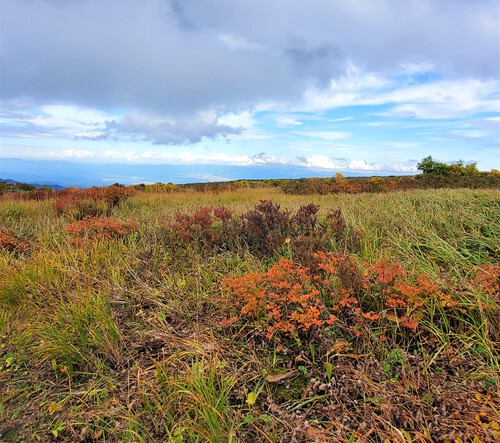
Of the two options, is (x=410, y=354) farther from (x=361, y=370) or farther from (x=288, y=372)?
(x=288, y=372)

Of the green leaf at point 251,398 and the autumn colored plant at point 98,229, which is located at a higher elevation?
the autumn colored plant at point 98,229

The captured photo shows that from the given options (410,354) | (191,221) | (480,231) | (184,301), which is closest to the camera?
(410,354)

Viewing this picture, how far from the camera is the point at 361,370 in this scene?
236 cm

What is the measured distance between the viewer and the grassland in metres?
2.10

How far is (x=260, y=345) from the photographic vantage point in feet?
8.99

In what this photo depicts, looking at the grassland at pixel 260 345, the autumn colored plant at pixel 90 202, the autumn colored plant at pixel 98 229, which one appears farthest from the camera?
the autumn colored plant at pixel 90 202

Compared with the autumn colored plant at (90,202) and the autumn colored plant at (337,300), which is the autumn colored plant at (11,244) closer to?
the autumn colored plant at (90,202)

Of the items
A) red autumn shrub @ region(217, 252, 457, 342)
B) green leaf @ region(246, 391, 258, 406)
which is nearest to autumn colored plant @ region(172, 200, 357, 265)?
red autumn shrub @ region(217, 252, 457, 342)

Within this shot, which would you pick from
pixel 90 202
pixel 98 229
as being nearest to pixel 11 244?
pixel 98 229

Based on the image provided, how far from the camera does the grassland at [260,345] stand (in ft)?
6.90

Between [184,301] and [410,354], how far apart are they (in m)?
2.09

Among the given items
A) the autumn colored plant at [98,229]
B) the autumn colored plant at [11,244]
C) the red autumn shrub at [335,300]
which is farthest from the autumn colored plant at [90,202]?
the red autumn shrub at [335,300]

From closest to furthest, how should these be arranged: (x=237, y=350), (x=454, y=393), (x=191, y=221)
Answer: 1. (x=454, y=393)
2. (x=237, y=350)
3. (x=191, y=221)

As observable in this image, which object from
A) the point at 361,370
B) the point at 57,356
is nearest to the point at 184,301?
the point at 57,356
